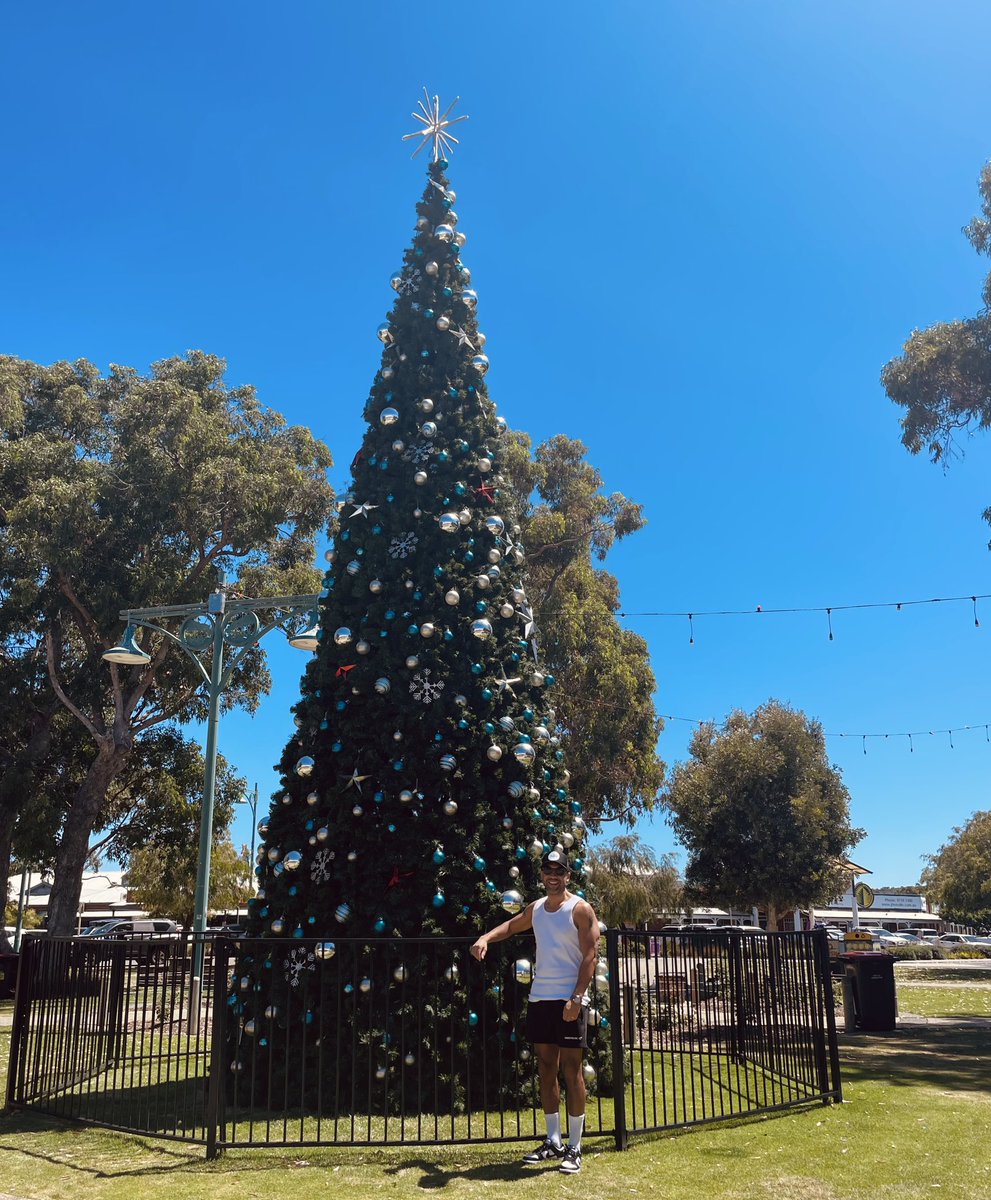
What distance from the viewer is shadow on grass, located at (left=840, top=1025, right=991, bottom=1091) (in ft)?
29.4

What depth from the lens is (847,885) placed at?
3506 centimetres

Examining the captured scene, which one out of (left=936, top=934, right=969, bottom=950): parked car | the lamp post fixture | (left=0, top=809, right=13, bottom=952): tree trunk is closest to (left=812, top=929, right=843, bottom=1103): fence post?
the lamp post fixture

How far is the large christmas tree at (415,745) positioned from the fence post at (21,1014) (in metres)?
1.52

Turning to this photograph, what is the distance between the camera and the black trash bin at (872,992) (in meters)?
13.5

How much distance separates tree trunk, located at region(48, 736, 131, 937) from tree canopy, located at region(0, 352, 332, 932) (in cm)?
3

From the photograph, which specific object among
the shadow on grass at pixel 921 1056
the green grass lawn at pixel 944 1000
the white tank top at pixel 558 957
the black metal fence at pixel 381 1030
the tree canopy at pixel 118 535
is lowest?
the green grass lawn at pixel 944 1000

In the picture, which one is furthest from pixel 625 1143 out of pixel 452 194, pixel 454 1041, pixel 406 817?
pixel 452 194

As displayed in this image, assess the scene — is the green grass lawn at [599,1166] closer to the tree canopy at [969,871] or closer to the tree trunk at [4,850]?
the tree trunk at [4,850]

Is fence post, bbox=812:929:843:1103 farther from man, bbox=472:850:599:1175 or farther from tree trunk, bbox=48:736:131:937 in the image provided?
tree trunk, bbox=48:736:131:937

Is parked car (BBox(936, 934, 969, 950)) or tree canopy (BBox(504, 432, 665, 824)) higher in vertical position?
tree canopy (BBox(504, 432, 665, 824))

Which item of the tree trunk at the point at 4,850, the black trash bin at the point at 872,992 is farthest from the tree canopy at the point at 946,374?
the tree trunk at the point at 4,850

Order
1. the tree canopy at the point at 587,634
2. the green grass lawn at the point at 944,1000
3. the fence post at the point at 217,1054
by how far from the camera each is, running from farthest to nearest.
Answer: the tree canopy at the point at 587,634 → the green grass lawn at the point at 944,1000 → the fence post at the point at 217,1054

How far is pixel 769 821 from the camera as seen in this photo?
31.3 m

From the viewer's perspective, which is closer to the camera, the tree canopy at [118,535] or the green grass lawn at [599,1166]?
the green grass lawn at [599,1166]
